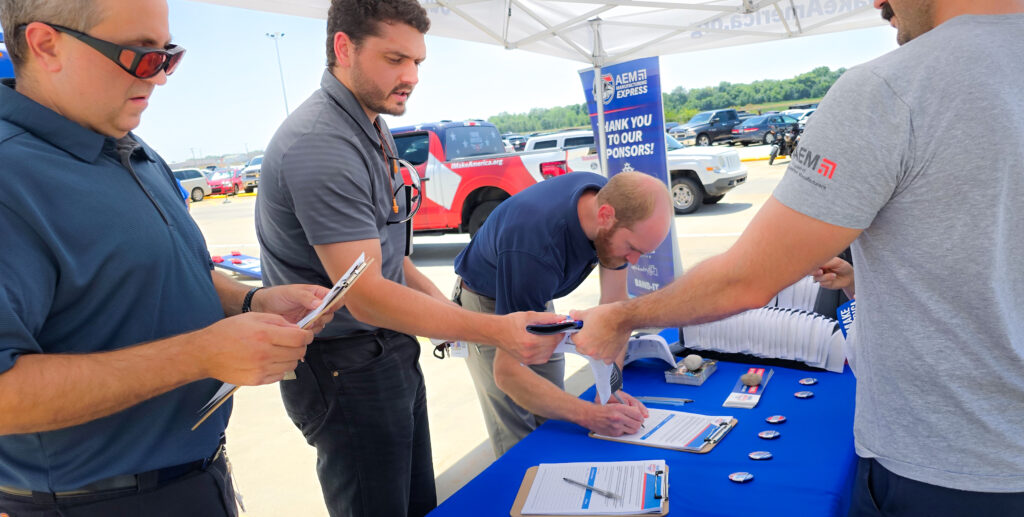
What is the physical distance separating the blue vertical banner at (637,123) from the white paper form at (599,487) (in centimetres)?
407

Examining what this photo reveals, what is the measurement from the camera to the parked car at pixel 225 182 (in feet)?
92.7

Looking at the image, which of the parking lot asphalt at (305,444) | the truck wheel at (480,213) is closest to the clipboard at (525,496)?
the parking lot asphalt at (305,444)

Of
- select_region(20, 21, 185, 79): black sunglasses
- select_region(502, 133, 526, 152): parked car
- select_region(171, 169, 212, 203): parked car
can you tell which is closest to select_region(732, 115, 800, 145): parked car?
select_region(502, 133, 526, 152): parked car

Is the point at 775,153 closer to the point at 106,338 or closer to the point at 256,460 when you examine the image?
the point at 256,460

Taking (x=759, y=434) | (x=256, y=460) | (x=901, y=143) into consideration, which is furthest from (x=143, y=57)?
(x=256, y=460)

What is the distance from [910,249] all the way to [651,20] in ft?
16.6

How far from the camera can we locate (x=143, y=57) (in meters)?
1.17

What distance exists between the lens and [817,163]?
1.09 metres

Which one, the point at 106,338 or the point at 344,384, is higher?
the point at 106,338

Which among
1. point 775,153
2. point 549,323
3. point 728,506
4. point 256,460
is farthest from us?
point 775,153

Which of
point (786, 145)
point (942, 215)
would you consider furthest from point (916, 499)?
point (786, 145)

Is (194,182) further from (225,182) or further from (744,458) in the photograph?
(744,458)

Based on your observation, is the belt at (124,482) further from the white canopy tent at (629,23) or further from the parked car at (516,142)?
the parked car at (516,142)

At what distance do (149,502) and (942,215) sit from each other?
1.50 m
